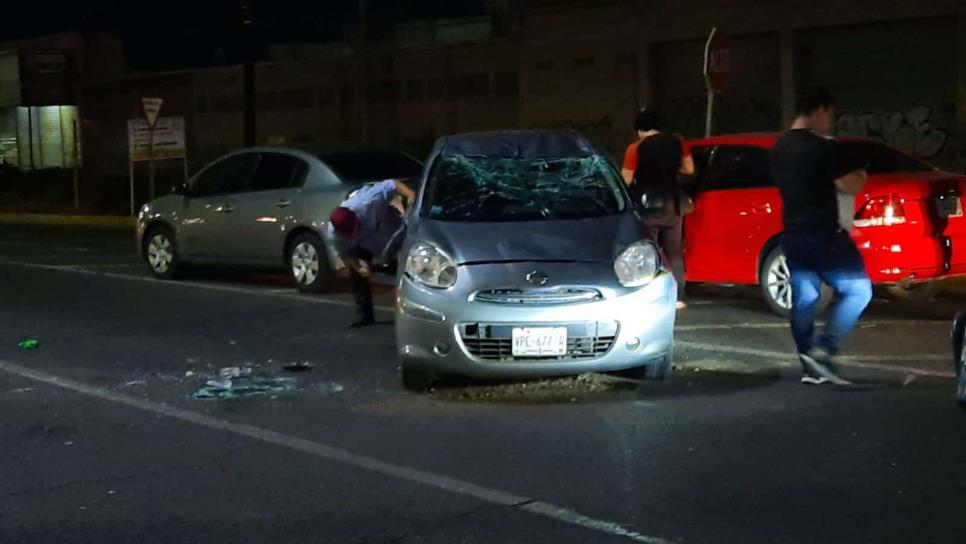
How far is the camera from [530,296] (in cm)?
720

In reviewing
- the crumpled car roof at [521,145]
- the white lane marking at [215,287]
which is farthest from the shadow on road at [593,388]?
the white lane marking at [215,287]

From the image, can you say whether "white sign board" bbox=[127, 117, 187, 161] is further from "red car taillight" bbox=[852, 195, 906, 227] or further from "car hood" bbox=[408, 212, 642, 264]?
"car hood" bbox=[408, 212, 642, 264]

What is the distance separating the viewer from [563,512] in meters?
5.33

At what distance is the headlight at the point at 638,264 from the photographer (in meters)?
7.41

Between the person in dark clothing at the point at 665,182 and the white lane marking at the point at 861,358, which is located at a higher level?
the person in dark clothing at the point at 665,182

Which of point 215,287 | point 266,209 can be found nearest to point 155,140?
point 215,287

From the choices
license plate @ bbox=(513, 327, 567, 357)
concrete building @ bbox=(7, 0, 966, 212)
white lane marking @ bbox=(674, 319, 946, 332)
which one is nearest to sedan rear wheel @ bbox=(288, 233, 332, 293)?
concrete building @ bbox=(7, 0, 966, 212)

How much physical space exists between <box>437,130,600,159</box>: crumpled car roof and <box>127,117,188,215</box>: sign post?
1942cm

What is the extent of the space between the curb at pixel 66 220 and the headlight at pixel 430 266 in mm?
20311

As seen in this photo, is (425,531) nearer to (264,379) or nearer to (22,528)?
(22,528)

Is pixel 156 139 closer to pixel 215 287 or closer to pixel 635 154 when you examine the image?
pixel 215 287

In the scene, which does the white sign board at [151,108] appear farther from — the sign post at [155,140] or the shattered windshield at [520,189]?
the shattered windshield at [520,189]

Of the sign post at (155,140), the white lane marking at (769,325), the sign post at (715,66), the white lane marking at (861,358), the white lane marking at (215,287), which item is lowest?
the white lane marking at (861,358)

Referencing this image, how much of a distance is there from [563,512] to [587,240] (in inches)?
99.9
